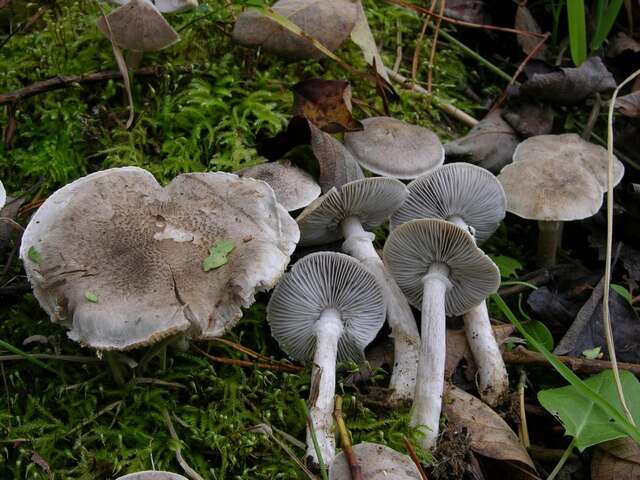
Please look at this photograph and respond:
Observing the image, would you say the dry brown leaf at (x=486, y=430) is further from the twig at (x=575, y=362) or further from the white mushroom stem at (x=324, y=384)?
the white mushroom stem at (x=324, y=384)

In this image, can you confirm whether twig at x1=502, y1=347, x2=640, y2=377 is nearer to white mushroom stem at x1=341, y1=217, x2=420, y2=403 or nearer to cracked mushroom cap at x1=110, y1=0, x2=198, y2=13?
white mushroom stem at x1=341, y1=217, x2=420, y2=403

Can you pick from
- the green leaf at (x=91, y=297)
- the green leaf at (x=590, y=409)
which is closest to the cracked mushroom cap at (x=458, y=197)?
the green leaf at (x=590, y=409)

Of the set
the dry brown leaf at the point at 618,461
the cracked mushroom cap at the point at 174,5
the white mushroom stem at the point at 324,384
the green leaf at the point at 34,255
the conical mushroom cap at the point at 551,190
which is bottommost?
the dry brown leaf at the point at 618,461

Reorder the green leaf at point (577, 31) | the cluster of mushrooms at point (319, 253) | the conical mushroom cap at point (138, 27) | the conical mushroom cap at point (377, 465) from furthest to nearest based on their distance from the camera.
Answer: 1. the green leaf at point (577, 31)
2. the conical mushroom cap at point (138, 27)
3. the cluster of mushrooms at point (319, 253)
4. the conical mushroom cap at point (377, 465)

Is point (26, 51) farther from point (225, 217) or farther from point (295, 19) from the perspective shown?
point (225, 217)

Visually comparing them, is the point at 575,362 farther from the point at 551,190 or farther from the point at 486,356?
the point at 551,190

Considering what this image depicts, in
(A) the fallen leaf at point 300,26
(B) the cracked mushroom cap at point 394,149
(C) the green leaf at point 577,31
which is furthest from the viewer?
(C) the green leaf at point 577,31

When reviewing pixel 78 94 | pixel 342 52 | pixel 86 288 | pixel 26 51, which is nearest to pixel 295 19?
pixel 342 52
